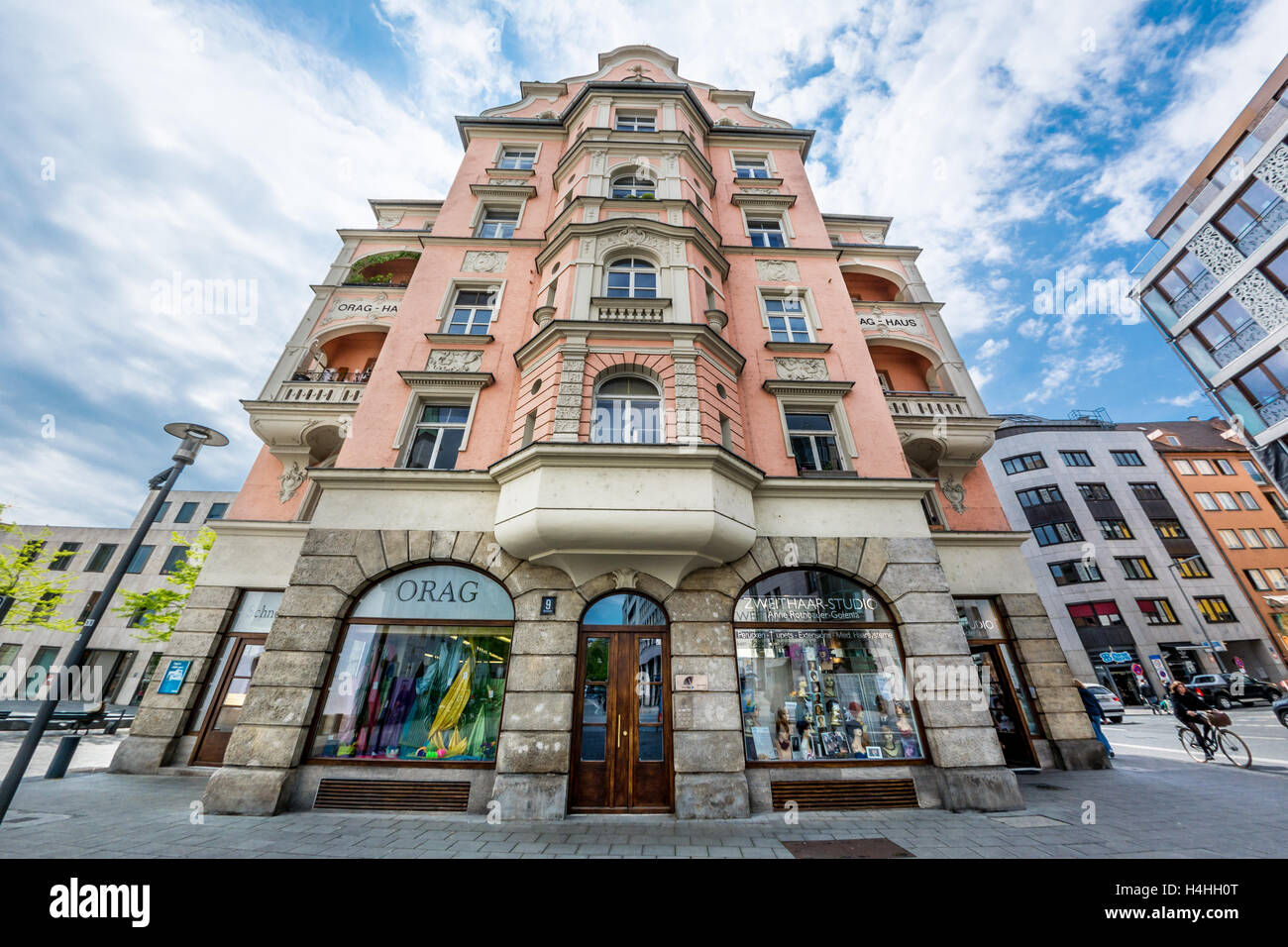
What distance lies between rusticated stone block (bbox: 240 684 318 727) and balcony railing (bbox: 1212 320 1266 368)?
35.1 meters

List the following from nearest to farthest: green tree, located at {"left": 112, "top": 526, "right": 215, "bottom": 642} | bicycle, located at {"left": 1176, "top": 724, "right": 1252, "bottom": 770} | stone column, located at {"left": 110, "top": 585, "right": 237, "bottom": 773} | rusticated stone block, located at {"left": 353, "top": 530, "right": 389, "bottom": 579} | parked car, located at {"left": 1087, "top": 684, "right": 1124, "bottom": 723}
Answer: rusticated stone block, located at {"left": 353, "top": 530, "right": 389, "bottom": 579} → stone column, located at {"left": 110, "top": 585, "right": 237, "bottom": 773} → bicycle, located at {"left": 1176, "top": 724, "right": 1252, "bottom": 770} → green tree, located at {"left": 112, "top": 526, "right": 215, "bottom": 642} → parked car, located at {"left": 1087, "top": 684, "right": 1124, "bottom": 723}

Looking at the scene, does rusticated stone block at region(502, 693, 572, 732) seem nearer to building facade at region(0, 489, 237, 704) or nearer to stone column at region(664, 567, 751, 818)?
stone column at region(664, 567, 751, 818)

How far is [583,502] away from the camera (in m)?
8.26

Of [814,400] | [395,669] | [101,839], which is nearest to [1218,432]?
[814,400]

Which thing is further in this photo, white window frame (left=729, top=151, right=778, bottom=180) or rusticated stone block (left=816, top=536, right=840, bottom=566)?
white window frame (left=729, top=151, right=778, bottom=180)

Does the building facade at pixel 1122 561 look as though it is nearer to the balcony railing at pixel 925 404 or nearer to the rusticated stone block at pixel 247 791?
the balcony railing at pixel 925 404

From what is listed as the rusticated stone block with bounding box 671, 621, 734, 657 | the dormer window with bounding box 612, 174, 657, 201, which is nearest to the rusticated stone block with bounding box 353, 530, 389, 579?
the rusticated stone block with bounding box 671, 621, 734, 657

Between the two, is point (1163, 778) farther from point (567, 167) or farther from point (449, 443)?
point (567, 167)

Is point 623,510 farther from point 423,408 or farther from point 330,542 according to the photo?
point 423,408

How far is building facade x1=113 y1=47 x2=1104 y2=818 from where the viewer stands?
8.03m

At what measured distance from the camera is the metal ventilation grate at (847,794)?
7965 mm

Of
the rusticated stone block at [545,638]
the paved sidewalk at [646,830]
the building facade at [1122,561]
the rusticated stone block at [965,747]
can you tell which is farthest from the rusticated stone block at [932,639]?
the building facade at [1122,561]

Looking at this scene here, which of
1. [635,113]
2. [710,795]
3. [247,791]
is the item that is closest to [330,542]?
[247,791]

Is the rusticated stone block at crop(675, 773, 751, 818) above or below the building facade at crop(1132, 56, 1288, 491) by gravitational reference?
below
